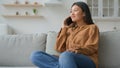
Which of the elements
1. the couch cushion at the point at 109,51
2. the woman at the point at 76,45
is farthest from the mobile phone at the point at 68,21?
the couch cushion at the point at 109,51

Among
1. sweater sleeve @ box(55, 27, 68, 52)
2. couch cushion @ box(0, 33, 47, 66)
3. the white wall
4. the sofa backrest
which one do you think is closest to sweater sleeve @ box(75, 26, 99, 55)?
the sofa backrest

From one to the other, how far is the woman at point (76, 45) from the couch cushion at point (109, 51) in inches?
5.6

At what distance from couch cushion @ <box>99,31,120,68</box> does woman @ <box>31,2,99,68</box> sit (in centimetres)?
14

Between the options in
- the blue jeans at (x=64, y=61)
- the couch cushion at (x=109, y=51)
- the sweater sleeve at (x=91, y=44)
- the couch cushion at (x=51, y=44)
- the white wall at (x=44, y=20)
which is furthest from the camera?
the white wall at (x=44, y=20)

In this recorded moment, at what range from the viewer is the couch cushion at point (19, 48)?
2.41 metres

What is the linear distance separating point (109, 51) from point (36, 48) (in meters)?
0.76

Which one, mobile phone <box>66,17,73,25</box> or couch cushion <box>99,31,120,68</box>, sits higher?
mobile phone <box>66,17,73,25</box>

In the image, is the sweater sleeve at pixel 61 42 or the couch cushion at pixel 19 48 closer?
the sweater sleeve at pixel 61 42

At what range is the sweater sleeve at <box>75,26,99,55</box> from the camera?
6.69ft

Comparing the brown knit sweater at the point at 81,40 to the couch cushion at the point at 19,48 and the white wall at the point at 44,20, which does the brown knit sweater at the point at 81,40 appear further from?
the white wall at the point at 44,20

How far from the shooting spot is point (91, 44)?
208 centimetres

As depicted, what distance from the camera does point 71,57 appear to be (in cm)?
186

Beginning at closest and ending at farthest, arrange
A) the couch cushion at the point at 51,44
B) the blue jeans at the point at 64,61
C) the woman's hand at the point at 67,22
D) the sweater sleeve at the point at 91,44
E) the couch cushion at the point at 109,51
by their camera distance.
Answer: the blue jeans at the point at 64,61
the sweater sleeve at the point at 91,44
the couch cushion at the point at 109,51
the couch cushion at the point at 51,44
the woman's hand at the point at 67,22

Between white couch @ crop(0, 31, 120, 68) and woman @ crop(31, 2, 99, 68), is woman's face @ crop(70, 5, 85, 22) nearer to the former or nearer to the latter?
woman @ crop(31, 2, 99, 68)
